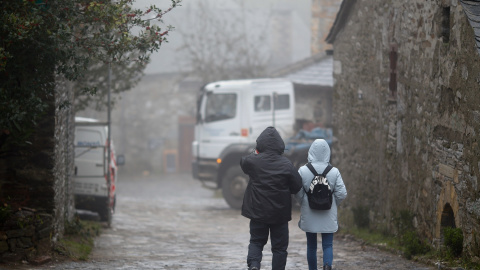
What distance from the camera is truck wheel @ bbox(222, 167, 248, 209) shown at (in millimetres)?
18203

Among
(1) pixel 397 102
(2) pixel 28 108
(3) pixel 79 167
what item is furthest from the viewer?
(3) pixel 79 167

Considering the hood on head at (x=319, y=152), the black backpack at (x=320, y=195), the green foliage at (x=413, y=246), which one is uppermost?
the hood on head at (x=319, y=152)

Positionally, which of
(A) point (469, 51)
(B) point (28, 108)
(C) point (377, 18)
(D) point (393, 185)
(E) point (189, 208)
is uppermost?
(C) point (377, 18)

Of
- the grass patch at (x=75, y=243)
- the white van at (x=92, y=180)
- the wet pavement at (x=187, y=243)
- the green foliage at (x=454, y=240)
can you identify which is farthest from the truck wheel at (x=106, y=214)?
the green foliage at (x=454, y=240)

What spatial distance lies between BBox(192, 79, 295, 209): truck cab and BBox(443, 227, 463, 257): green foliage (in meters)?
10.6

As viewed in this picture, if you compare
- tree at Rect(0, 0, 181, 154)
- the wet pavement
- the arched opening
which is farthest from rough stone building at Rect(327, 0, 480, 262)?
tree at Rect(0, 0, 181, 154)

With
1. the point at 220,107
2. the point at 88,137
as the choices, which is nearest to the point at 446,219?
the point at 88,137

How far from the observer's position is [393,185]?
1032cm

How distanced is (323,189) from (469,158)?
1459mm

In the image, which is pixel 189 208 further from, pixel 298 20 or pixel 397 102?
pixel 298 20

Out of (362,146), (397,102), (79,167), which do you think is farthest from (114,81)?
(397,102)

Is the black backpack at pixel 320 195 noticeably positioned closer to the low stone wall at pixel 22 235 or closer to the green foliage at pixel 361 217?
the low stone wall at pixel 22 235

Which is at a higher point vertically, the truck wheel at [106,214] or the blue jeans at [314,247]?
the blue jeans at [314,247]

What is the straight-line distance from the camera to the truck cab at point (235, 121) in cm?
1836
